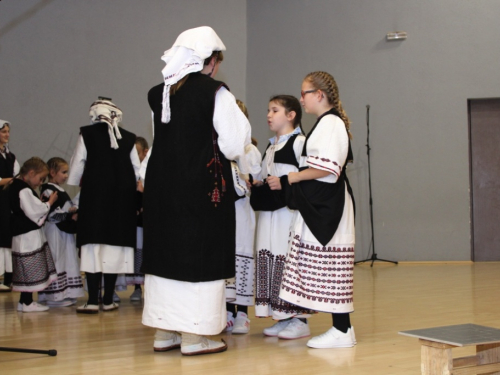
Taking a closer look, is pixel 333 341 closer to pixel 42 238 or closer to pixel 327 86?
pixel 327 86

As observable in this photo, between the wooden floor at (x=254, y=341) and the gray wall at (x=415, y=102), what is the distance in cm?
289

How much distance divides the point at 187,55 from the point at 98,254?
2.02 metres

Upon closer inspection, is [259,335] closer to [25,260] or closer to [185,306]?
[185,306]

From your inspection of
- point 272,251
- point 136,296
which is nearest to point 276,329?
point 272,251

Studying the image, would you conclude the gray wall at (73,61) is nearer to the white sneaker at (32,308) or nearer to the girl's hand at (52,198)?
the girl's hand at (52,198)

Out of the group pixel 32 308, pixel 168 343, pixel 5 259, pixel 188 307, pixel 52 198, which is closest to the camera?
pixel 188 307

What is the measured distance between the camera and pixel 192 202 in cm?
318

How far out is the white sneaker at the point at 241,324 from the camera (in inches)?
151

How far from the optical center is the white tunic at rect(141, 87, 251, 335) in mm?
3133

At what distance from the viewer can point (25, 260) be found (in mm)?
4863

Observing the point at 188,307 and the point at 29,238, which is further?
the point at 29,238

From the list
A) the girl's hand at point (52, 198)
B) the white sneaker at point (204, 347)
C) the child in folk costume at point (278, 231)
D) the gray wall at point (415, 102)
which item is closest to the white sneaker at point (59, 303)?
the girl's hand at point (52, 198)

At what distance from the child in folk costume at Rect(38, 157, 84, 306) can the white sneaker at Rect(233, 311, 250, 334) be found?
5.81 feet

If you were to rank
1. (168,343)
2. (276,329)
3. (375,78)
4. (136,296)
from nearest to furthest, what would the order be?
(168,343) < (276,329) < (136,296) < (375,78)
